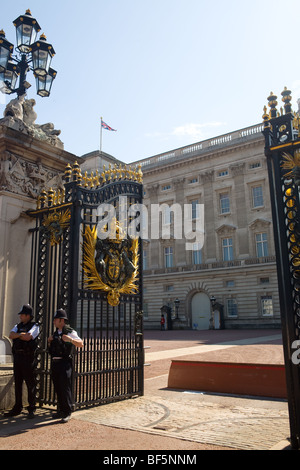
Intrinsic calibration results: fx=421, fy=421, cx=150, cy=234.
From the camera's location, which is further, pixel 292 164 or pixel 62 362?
pixel 62 362

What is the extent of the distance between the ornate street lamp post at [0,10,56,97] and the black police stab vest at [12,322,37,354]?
15.5 feet

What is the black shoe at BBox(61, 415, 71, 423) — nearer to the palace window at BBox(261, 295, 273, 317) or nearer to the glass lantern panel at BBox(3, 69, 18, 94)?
the glass lantern panel at BBox(3, 69, 18, 94)

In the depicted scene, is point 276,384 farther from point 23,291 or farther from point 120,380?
point 23,291

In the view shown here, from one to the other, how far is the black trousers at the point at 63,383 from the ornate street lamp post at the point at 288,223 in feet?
10.9

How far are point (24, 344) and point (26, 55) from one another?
19.0 feet

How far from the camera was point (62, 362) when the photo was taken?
21.5ft

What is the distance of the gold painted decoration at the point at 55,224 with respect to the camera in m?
7.85

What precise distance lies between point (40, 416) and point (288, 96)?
611 cm

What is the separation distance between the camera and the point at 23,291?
8.14 metres

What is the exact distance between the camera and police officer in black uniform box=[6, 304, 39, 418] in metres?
6.61

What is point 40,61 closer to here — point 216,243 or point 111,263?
point 111,263

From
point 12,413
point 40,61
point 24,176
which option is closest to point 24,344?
point 12,413

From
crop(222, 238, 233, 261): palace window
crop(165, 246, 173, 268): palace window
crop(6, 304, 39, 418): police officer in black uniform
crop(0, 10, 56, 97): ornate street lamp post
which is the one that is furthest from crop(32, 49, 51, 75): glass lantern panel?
crop(165, 246, 173, 268): palace window

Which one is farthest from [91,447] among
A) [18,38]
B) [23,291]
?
[18,38]
